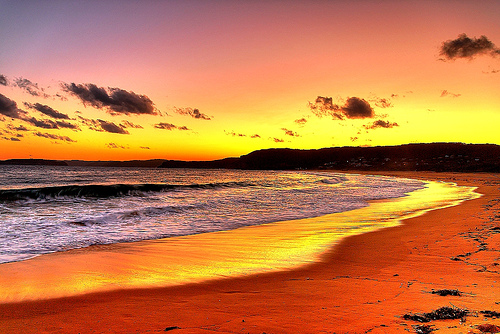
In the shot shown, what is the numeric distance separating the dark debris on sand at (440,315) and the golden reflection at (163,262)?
2728 millimetres

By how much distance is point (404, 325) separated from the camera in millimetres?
3139

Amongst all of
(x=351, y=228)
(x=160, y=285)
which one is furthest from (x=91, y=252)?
Result: (x=351, y=228)

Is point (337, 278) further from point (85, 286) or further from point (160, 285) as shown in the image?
point (85, 286)

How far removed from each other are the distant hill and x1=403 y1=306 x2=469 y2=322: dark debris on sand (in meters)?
99.8

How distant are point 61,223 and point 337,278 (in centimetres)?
1106

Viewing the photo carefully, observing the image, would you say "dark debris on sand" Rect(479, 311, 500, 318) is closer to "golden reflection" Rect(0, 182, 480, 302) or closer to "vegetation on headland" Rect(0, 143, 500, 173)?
"golden reflection" Rect(0, 182, 480, 302)

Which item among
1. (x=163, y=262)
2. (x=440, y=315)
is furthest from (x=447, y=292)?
(x=163, y=262)

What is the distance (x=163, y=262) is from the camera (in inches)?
A: 252

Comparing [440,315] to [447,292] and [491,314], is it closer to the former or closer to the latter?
[491,314]

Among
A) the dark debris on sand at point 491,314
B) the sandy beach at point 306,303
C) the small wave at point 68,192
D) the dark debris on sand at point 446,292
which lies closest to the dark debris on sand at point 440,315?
the sandy beach at point 306,303

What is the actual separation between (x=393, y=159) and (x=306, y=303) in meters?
147

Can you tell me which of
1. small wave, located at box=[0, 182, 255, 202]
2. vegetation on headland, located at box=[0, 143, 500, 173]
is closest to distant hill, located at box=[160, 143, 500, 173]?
vegetation on headland, located at box=[0, 143, 500, 173]

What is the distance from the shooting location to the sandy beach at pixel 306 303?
3273 millimetres

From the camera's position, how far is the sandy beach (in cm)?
327
